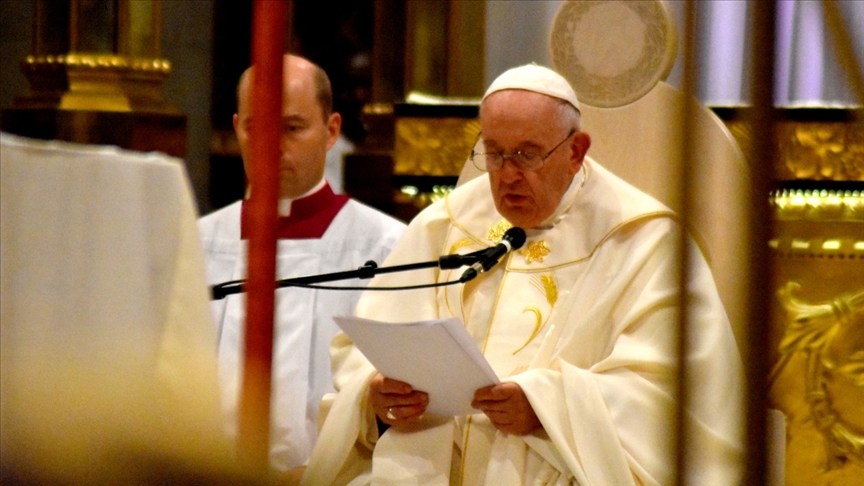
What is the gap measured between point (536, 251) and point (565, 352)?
370 millimetres

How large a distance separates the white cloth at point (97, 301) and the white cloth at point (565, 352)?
739mm

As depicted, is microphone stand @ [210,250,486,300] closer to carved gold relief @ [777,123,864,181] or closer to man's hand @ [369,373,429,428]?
man's hand @ [369,373,429,428]

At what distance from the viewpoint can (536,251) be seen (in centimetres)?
334

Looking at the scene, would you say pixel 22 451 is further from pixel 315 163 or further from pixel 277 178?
pixel 315 163

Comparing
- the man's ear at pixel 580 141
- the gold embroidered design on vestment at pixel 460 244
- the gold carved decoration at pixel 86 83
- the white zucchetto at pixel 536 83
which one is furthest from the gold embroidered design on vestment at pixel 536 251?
the gold carved decoration at pixel 86 83

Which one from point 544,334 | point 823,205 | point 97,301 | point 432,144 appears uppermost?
point 432,144

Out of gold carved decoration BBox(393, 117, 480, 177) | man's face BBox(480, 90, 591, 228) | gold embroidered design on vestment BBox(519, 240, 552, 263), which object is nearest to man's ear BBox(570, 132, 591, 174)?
man's face BBox(480, 90, 591, 228)

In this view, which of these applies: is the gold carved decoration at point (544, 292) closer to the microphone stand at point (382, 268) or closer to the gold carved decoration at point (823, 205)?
the microphone stand at point (382, 268)

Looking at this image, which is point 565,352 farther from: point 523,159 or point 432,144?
point 432,144

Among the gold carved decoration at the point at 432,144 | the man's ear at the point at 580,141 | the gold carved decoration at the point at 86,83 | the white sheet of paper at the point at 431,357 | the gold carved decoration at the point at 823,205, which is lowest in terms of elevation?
the white sheet of paper at the point at 431,357

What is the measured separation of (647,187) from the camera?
385 centimetres

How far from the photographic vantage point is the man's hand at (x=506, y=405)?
2.84m

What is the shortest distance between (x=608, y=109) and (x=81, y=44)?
11.1 feet

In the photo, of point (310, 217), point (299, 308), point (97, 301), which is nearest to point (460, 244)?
point (299, 308)
